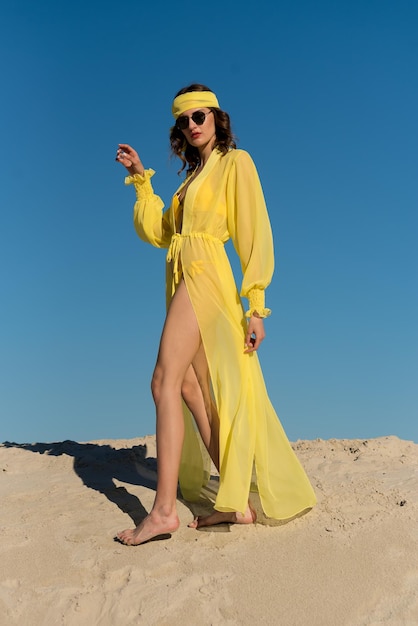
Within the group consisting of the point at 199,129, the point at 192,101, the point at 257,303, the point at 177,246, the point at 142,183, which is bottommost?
the point at 257,303

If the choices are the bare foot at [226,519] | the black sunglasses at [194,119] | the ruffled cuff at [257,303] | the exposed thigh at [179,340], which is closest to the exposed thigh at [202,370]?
the exposed thigh at [179,340]

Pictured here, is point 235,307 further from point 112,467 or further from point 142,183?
point 112,467

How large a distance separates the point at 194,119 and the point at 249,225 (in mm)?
792

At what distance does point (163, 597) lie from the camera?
135 inches

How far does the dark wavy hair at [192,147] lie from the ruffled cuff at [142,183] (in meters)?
0.28

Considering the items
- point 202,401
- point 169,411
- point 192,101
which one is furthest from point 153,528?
point 192,101

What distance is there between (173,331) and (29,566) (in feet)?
5.22

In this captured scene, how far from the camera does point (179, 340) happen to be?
412cm

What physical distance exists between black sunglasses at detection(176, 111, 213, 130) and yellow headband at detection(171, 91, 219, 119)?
0.12 ft

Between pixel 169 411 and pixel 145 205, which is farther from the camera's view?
pixel 145 205

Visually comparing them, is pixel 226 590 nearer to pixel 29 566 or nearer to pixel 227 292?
pixel 29 566

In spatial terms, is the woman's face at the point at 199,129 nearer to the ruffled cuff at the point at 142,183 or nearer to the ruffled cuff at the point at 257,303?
the ruffled cuff at the point at 142,183

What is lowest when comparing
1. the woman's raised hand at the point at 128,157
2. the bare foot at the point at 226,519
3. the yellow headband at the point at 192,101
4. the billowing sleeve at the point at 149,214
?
the bare foot at the point at 226,519

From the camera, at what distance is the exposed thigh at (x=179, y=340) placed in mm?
4105
